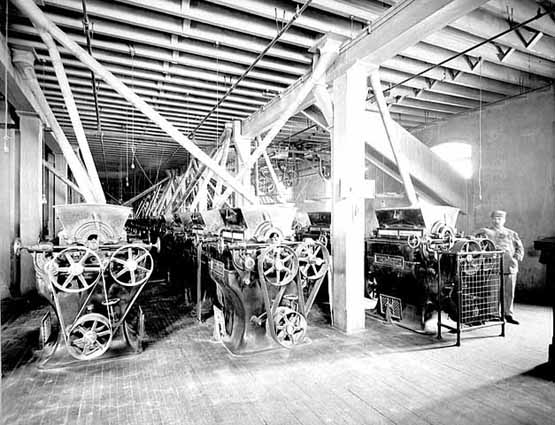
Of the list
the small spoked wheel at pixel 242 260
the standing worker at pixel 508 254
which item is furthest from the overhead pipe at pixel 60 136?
the standing worker at pixel 508 254

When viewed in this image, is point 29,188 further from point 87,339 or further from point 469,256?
point 469,256

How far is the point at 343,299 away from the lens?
4.67 m

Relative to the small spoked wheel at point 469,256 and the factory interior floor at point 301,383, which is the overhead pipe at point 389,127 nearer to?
the small spoked wheel at point 469,256

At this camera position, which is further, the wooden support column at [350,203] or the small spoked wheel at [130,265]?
Result: the wooden support column at [350,203]

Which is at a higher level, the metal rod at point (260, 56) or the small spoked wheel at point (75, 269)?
the metal rod at point (260, 56)

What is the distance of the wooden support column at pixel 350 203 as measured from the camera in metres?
4.63

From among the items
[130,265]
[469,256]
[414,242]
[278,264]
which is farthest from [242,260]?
[469,256]

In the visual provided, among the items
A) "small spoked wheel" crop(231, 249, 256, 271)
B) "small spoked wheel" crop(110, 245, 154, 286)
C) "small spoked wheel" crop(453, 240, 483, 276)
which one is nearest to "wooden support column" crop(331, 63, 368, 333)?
"small spoked wheel" crop(453, 240, 483, 276)

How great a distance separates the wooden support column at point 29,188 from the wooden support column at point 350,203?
5662mm

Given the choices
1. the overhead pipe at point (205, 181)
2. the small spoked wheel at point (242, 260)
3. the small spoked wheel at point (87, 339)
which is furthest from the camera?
the overhead pipe at point (205, 181)

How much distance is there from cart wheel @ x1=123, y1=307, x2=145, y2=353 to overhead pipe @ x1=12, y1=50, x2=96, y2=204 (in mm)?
1612

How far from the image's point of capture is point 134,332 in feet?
13.6

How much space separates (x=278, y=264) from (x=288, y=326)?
2.17 ft

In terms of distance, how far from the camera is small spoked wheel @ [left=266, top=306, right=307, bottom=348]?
3.86 m
